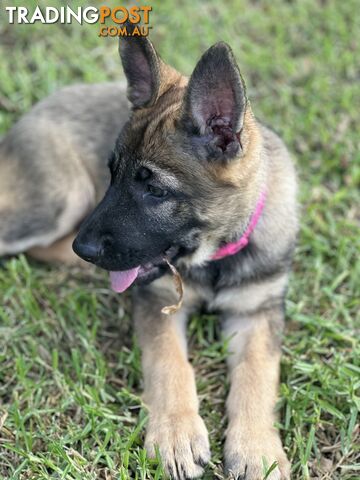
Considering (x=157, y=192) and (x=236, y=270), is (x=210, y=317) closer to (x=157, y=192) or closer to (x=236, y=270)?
(x=236, y=270)

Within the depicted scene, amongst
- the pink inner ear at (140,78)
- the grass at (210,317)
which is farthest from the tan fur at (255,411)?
the pink inner ear at (140,78)

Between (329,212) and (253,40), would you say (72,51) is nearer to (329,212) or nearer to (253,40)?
(253,40)

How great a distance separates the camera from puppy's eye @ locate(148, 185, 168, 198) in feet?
11.7

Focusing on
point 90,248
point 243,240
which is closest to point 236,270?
point 243,240

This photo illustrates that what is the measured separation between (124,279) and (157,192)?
0.71 metres

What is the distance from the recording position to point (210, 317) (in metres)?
4.66

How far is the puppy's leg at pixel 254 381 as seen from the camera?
3.66m

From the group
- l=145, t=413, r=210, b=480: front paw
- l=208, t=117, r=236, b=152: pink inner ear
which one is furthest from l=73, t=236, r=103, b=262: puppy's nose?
l=145, t=413, r=210, b=480: front paw

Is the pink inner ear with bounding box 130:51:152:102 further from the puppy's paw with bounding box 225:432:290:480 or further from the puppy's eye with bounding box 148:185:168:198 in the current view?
the puppy's paw with bounding box 225:432:290:480

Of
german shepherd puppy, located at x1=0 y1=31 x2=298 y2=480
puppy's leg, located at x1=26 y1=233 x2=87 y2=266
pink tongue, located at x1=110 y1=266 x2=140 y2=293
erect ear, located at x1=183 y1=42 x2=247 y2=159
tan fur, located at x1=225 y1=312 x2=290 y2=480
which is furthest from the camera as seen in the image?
puppy's leg, located at x1=26 y1=233 x2=87 y2=266

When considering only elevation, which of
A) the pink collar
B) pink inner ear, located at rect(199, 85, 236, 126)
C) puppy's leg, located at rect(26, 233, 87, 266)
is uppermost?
pink inner ear, located at rect(199, 85, 236, 126)

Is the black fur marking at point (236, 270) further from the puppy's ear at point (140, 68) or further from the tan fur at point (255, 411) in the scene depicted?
the puppy's ear at point (140, 68)

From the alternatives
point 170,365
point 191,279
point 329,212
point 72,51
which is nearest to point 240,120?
point 191,279

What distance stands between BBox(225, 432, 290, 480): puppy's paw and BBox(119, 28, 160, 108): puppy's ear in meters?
2.05
